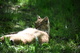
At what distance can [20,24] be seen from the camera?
10406mm

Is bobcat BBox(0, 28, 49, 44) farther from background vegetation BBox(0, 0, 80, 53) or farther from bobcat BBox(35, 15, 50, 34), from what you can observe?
bobcat BBox(35, 15, 50, 34)

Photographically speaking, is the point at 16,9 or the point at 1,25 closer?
the point at 1,25

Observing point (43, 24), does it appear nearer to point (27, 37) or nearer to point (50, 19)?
point (27, 37)

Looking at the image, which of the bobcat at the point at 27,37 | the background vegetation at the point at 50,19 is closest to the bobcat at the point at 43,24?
A: the background vegetation at the point at 50,19

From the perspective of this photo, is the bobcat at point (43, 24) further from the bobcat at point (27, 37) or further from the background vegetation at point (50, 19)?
the bobcat at point (27, 37)

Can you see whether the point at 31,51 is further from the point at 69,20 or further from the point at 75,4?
the point at 75,4

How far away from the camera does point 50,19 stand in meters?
11.4

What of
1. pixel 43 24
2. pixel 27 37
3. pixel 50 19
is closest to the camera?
pixel 27 37

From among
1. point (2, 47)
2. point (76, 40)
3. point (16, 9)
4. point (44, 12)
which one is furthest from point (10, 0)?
point (2, 47)

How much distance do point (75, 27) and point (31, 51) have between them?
3453 mm

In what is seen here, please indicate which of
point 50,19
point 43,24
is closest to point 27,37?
point 43,24

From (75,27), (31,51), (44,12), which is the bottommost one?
(31,51)

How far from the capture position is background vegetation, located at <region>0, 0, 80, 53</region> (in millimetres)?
7348

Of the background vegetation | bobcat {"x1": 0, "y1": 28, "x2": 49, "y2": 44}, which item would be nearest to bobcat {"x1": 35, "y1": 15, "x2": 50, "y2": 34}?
the background vegetation
